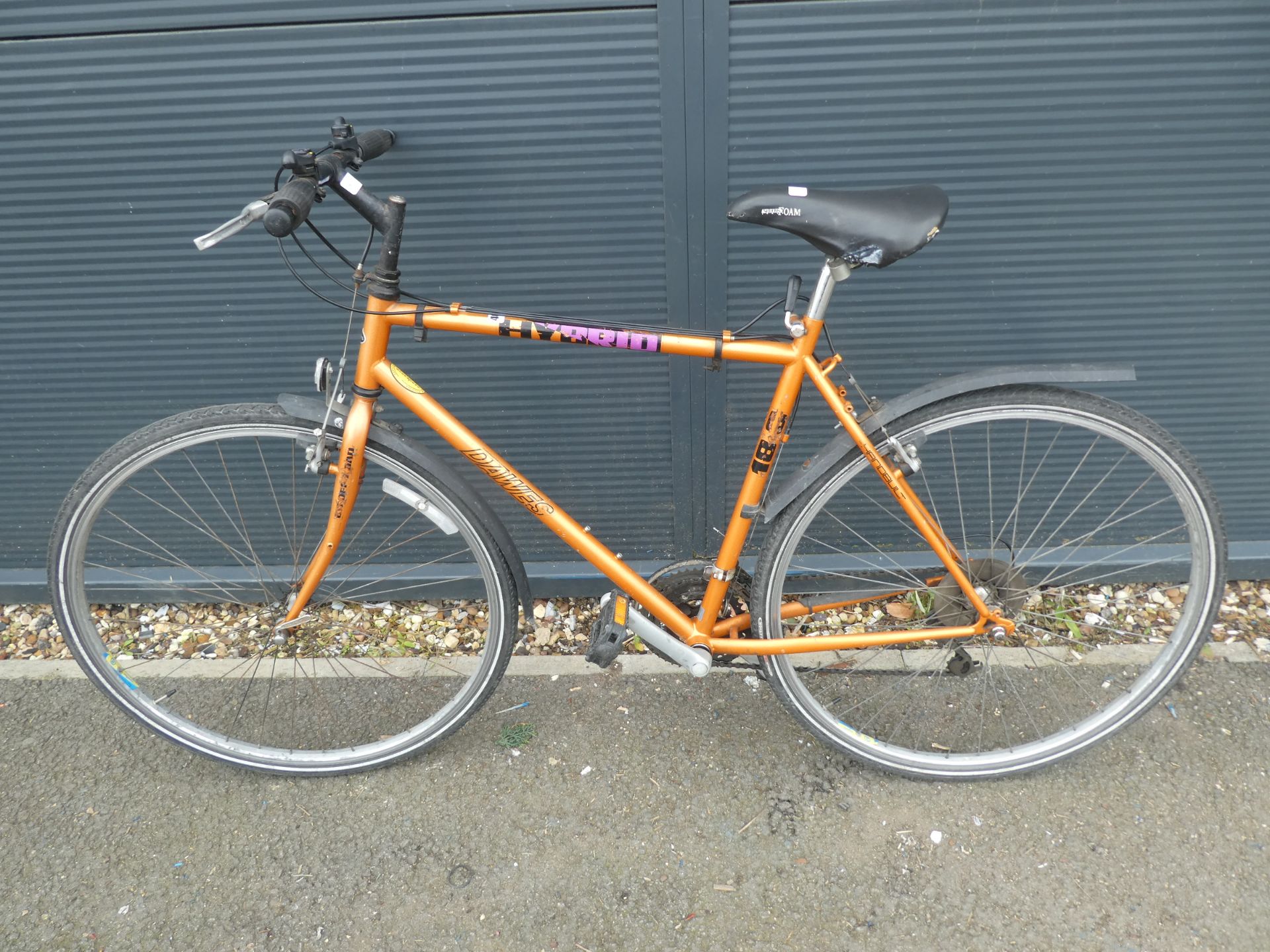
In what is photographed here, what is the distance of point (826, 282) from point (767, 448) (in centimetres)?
41

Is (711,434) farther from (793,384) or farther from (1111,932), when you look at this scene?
(1111,932)

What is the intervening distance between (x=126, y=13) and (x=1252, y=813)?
359 cm

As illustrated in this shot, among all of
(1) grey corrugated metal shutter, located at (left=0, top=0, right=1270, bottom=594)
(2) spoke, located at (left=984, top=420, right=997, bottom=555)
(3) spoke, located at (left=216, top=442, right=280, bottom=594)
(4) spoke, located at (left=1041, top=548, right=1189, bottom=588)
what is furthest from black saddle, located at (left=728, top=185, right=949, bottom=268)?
(3) spoke, located at (left=216, top=442, right=280, bottom=594)

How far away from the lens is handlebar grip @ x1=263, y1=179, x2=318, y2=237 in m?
1.60

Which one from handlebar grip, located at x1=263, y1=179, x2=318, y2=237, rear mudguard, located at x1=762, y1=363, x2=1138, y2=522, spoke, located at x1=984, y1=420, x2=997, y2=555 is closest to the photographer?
handlebar grip, located at x1=263, y1=179, x2=318, y2=237

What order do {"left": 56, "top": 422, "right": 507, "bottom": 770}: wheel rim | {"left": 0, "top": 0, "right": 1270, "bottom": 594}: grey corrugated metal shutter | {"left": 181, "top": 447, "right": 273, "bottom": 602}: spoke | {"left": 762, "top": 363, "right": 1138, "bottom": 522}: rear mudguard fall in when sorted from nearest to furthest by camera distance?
{"left": 762, "top": 363, "right": 1138, "bottom": 522}: rear mudguard → {"left": 0, "top": 0, "right": 1270, "bottom": 594}: grey corrugated metal shutter → {"left": 56, "top": 422, "right": 507, "bottom": 770}: wheel rim → {"left": 181, "top": 447, "right": 273, "bottom": 602}: spoke

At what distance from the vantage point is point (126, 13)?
2152 millimetres

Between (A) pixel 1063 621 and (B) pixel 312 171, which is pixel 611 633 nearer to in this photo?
(B) pixel 312 171

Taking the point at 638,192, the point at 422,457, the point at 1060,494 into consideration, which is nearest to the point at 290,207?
the point at 422,457

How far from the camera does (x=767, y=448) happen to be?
80.1 inches

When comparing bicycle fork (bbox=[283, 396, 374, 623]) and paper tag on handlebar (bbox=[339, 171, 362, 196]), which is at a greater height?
paper tag on handlebar (bbox=[339, 171, 362, 196])

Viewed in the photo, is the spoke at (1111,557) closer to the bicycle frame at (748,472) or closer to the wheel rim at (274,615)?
the bicycle frame at (748,472)

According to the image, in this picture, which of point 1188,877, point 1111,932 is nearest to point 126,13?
point 1111,932

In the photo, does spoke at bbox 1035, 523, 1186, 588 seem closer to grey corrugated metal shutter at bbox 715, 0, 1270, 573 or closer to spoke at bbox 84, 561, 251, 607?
grey corrugated metal shutter at bbox 715, 0, 1270, 573
